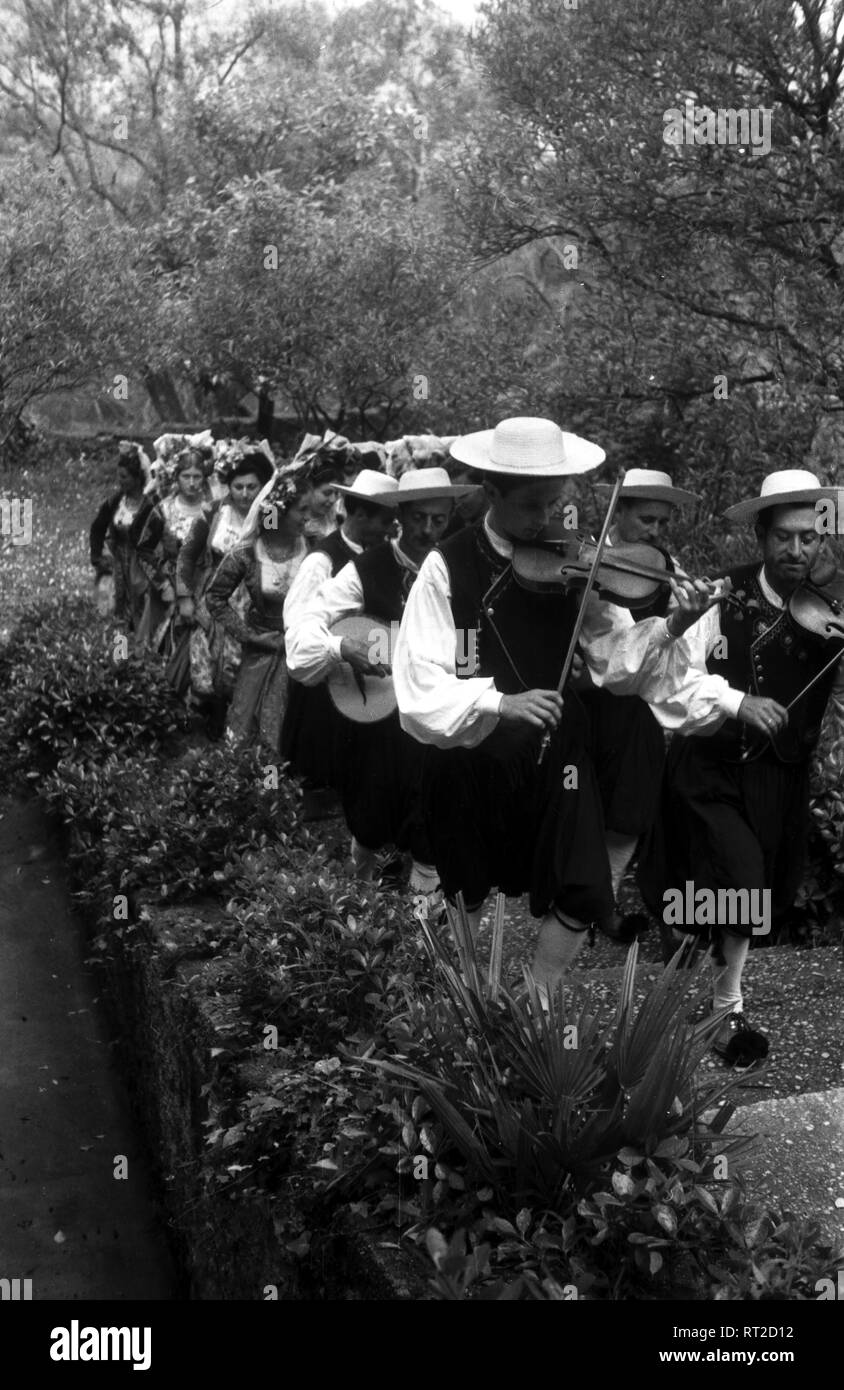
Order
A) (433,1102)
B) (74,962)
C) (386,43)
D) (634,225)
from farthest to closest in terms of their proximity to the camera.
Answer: (386,43)
(634,225)
(74,962)
(433,1102)

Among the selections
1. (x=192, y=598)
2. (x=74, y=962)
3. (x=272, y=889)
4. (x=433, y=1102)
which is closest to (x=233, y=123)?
(x=192, y=598)

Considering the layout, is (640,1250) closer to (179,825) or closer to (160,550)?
(179,825)

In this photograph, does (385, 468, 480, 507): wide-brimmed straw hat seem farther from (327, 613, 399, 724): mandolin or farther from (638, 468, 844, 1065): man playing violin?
(638, 468, 844, 1065): man playing violin

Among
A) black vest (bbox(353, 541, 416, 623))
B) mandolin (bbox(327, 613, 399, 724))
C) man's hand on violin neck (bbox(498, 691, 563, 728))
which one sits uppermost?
black vest (bbox(353, 541, 416, 623))

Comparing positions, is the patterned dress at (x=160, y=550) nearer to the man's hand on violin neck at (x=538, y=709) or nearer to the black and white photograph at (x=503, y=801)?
the black and white photograph at (x=503, y=801)

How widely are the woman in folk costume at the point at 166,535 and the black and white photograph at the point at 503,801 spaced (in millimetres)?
40

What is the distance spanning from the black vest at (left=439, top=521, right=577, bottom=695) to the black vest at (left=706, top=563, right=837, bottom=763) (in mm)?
612

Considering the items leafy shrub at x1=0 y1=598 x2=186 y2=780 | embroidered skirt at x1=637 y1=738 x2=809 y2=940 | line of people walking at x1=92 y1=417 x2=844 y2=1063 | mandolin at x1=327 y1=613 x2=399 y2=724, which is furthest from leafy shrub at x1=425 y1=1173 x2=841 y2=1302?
leafy shrub at x1=0 y1=598 x2=186 y2=780

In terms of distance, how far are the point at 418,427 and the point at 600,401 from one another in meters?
10.8

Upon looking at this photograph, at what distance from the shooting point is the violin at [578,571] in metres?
5.09

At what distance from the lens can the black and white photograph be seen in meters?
3.87

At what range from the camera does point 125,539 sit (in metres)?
13.0

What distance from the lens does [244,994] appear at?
518cm

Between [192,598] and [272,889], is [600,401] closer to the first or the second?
[192,598]
